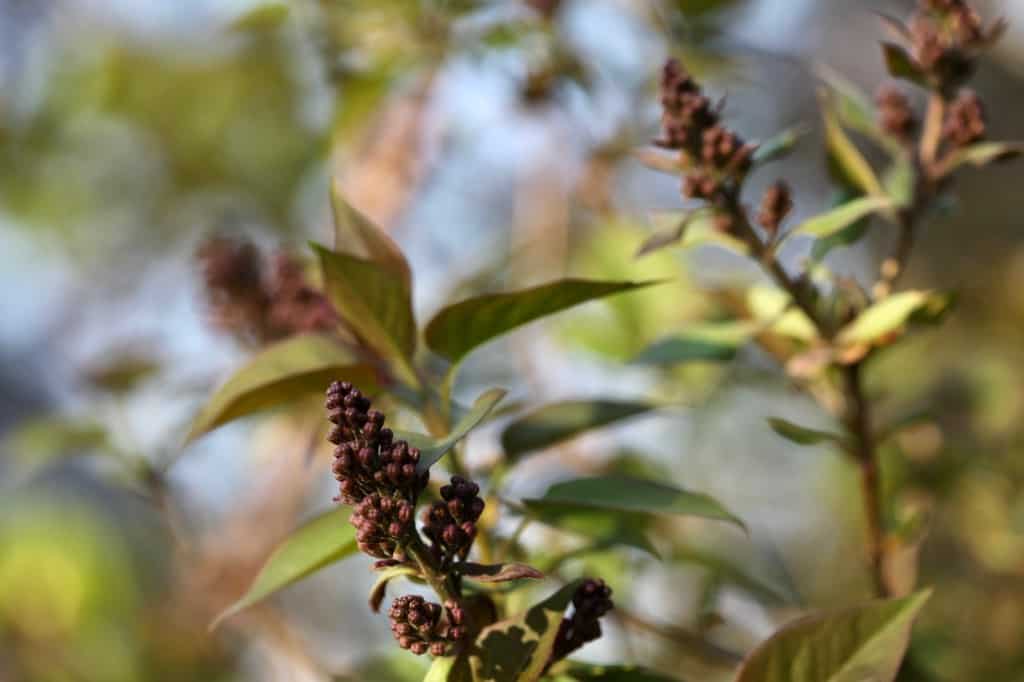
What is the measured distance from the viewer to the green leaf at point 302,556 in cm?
36

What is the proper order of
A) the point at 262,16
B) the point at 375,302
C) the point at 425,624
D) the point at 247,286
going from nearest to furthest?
the point at 425,624 < the point at 375,302 < the point at 247,286 < the point at 262,16

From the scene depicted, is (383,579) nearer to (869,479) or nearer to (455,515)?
(455,515)

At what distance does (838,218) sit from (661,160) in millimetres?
77

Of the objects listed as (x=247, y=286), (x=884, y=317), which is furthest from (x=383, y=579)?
(x=247, y=286)

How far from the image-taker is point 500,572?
11.6 inches

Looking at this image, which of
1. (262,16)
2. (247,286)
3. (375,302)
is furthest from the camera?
(262,16)

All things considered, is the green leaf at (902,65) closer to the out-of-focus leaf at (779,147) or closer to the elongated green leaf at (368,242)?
the out-of-focus leaf at (779,147)

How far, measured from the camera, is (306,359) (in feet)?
1.32

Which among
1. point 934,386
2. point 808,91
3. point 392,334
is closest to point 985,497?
point 934,386

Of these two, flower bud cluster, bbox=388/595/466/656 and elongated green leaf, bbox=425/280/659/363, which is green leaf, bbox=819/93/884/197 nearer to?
elongated green leaf, bbox=425/280/659/363

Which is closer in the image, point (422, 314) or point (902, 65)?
point (902, 65)

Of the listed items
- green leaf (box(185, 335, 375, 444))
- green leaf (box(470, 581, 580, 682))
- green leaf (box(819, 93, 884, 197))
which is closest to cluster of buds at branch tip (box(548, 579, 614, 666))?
green leaf (box(470, 581, 580, 682))

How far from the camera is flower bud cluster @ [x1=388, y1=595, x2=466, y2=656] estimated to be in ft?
0.96

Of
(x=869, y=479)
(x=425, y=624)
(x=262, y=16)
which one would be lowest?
(x=869, y=479)
